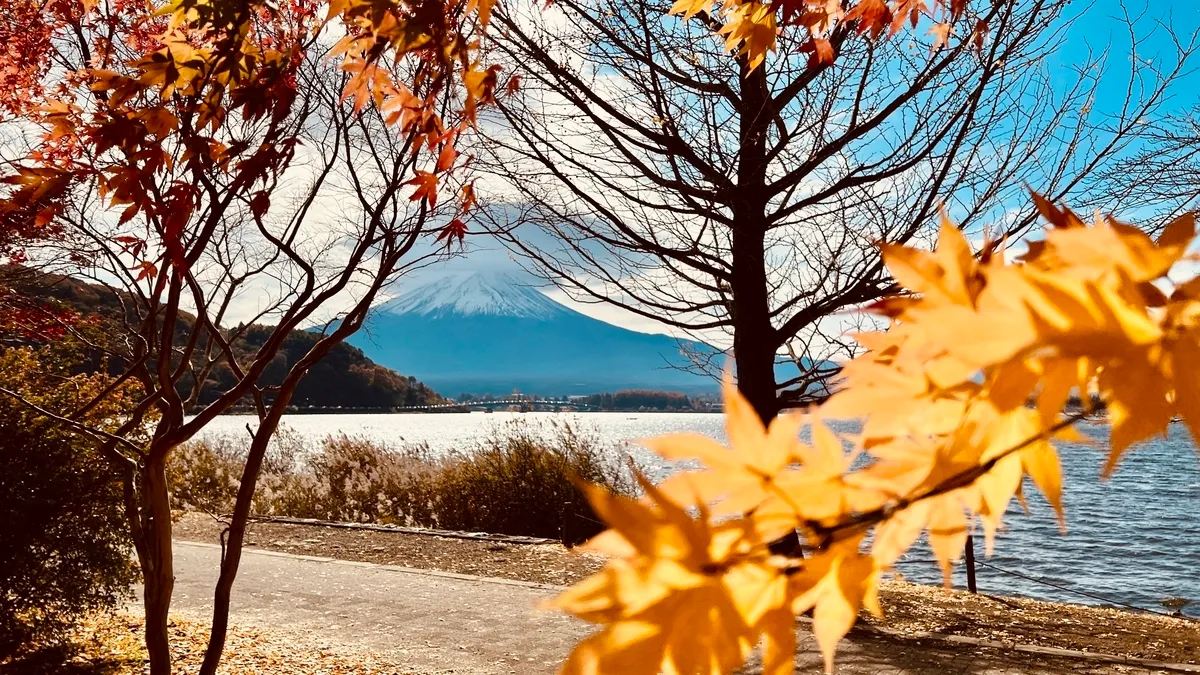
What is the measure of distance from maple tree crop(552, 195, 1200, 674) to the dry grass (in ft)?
16.0

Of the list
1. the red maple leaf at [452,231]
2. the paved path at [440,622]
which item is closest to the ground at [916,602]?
the paved path at [440,622]

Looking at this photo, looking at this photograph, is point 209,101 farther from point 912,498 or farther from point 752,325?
point 752,325

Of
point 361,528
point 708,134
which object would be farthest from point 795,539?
point 361,528

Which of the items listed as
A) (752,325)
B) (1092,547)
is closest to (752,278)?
(752,325)

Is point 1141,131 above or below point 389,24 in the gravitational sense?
above

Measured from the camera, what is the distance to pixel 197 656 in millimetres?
5066

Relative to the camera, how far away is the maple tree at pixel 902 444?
385mm

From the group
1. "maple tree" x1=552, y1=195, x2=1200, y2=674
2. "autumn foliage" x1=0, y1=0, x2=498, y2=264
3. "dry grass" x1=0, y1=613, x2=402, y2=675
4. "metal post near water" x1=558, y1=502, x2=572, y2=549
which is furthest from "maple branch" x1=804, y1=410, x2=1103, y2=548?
"metal post near water" x1=558, y1=502, x2=572, y2=549

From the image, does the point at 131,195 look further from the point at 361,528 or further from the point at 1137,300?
the point at 361,528

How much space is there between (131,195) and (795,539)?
7.56 ft

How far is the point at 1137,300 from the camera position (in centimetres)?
39

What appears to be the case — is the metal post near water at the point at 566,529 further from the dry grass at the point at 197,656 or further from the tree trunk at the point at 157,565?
the tree trunk at the point at 157,565

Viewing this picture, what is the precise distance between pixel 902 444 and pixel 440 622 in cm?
591

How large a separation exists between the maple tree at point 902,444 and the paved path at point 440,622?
14.9 feet
